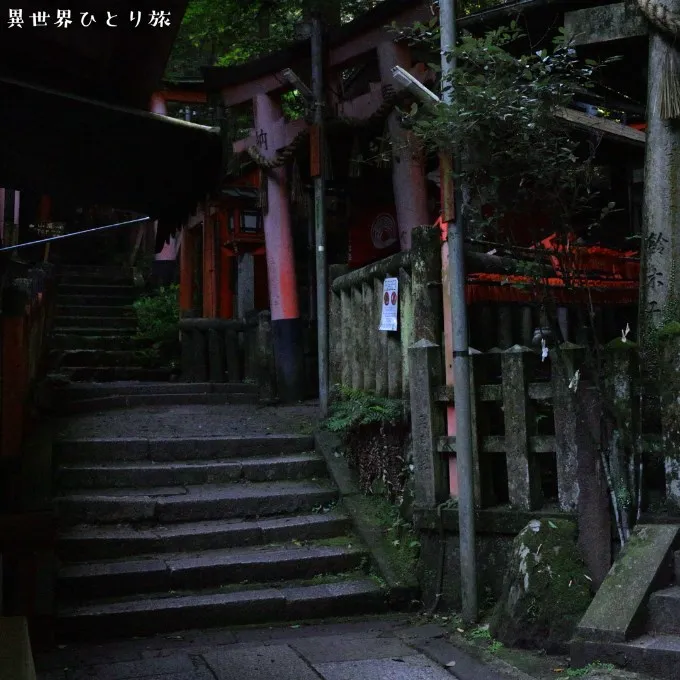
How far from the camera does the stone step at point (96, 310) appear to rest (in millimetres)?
17609

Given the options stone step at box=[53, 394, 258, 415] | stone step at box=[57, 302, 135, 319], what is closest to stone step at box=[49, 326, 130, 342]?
stone step at box=[57, 302, 135, 319]

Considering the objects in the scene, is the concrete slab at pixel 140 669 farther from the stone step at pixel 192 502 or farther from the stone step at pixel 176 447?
the stone step at pixel 176 447

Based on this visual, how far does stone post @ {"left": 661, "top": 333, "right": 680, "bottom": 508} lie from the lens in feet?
16.5

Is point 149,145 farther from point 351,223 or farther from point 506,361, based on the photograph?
point 351,223

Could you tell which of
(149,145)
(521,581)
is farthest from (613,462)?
(149,145)

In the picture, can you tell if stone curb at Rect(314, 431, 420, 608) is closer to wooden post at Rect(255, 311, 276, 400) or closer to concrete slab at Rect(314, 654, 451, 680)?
concrete slab at Rect(314, 654, 451, 680)

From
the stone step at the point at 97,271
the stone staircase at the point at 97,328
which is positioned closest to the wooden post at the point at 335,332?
the stone staircase at the point at 97,328

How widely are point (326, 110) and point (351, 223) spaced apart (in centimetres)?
425

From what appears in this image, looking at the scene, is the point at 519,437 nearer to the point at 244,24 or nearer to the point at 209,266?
the point at 209,266

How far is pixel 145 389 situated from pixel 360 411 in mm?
4767

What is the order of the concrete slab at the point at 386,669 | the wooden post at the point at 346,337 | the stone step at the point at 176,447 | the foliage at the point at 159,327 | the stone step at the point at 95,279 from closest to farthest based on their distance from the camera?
the concrete slab at the point at 386,669
the stone step at the point at 176,447
the wooden post at the point at 346,337
the foliage at the point at 159,327
the stone step at the point at 95,279

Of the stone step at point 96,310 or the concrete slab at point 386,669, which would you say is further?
the stone step at point 96,310

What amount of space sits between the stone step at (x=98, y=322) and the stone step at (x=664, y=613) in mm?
14089

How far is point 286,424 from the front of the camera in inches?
375
